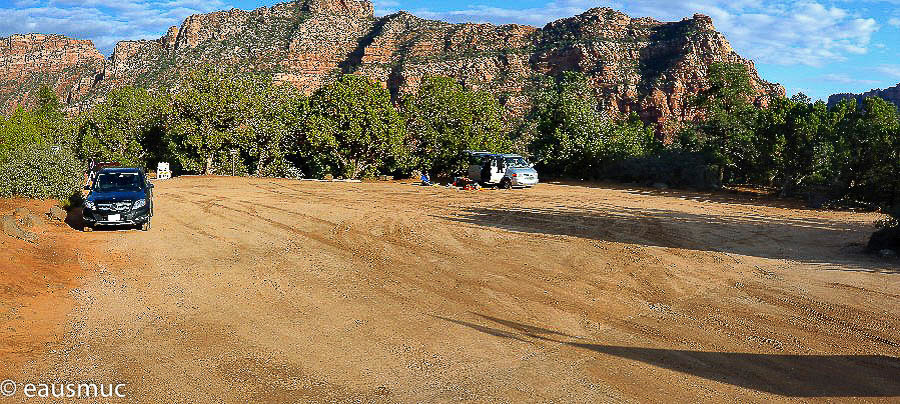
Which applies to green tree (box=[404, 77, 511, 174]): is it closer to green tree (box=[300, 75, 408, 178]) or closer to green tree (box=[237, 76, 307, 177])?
green tree (box=[300, 75, 408, 178])

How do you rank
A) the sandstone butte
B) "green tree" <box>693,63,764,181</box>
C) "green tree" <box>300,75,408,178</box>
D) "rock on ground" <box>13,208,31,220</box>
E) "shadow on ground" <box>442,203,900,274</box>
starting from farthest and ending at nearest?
1. the sandstone butte
2. "green tree" <box>300,75,408,178</box>
3. "green tree" <box>693,63,764,181</box>
4. "rock on ground" <box>13,208,31,220</box>
5. "shadow on ground" <box>442,203,900,274</box>

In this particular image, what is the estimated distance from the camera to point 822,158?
84.2ft

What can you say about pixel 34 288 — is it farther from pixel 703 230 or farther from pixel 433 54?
pixel 433 54

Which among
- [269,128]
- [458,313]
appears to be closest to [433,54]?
[269,128]

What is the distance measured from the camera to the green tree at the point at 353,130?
108 feet

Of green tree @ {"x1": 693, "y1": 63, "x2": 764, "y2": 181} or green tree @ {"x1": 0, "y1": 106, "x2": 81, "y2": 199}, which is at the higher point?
green tree @ {"x1": 693, "y1": 63, "x2": 764, "y2": 181}

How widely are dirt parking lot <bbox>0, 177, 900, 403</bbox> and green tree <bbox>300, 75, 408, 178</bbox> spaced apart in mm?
16630

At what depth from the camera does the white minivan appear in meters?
28.0

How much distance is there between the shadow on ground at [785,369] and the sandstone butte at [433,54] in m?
60.3

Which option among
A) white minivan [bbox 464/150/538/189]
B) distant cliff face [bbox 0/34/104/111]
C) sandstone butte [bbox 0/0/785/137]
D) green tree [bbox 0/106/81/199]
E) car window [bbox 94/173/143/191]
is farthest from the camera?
distant cliff face [bbox 0/34/104/111]

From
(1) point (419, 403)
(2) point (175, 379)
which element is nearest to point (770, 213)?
(1) point (419, 403)

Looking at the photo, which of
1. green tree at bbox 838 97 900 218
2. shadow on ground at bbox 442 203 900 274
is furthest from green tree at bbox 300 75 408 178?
green tree at bbox 838 97 900 218

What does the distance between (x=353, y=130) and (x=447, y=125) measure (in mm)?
5688

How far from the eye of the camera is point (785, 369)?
6.59m
